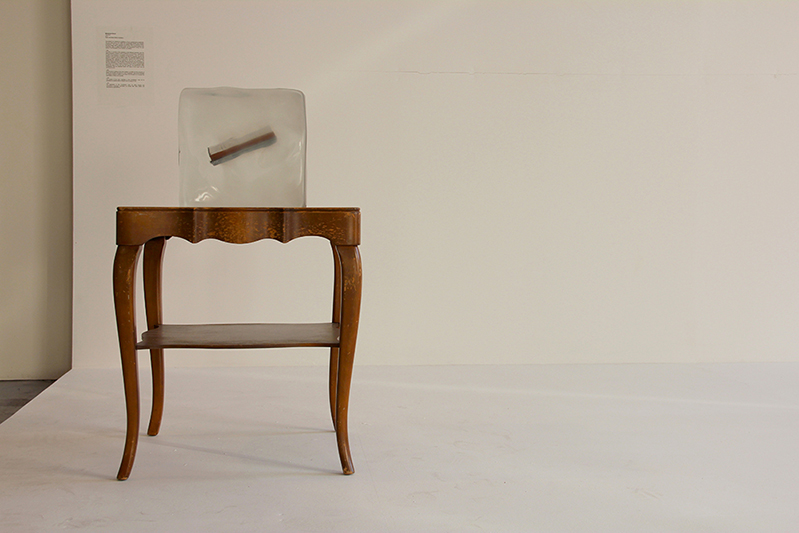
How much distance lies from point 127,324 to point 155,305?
1.25 ft

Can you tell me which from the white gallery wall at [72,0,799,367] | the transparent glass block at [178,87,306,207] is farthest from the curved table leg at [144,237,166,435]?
the white gallery wall at [72,0,799,367]

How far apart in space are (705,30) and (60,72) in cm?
288

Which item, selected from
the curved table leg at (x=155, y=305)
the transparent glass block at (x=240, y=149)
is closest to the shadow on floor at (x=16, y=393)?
the curved table leg at (x=155, y=305)

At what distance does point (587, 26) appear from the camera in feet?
10.2

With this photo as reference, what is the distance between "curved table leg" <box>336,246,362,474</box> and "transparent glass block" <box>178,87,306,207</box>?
270 mm

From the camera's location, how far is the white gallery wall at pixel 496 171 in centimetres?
296

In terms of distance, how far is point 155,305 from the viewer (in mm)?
2088

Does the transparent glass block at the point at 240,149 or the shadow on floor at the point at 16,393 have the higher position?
the transparent glass block at the point at 240,149

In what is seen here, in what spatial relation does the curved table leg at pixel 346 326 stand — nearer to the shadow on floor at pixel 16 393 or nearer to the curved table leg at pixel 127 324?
the curved table leg at pixel 127 324

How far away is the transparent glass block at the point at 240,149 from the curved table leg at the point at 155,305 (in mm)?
250

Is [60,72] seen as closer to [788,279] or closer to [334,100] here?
[334,100]

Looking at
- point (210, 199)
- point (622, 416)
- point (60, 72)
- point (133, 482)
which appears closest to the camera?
point (133, 482)

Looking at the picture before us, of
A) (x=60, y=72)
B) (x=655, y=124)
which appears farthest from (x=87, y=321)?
(x=655, y=124)

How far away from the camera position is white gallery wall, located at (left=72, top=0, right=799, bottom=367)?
2.96 meters
